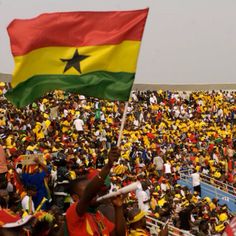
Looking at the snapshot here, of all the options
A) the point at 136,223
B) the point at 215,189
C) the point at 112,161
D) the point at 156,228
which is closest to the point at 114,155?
the point at 112,161

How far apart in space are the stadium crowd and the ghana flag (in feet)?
2.41

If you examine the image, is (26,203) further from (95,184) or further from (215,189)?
(215,189)

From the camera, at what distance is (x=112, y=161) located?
139 inches

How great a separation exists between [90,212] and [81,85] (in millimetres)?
1107

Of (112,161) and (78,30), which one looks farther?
(78,30)

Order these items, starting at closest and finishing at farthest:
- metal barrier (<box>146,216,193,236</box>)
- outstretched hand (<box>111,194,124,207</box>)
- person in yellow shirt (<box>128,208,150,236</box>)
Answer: outstretched hand (<box>111,194,124,207</box>), person in yellow shirt (<box>128,208,150,236</box>), metal barrier (<box>146,216,193,236</box>)

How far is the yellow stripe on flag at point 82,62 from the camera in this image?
176 inches

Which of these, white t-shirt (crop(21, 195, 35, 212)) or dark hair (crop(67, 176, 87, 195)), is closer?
dark hair (crop(67, 176, 87, 195))

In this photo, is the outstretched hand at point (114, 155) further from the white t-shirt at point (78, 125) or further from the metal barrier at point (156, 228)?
the white t-shirt at point (78, 125)

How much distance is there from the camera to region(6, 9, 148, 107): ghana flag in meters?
4.47

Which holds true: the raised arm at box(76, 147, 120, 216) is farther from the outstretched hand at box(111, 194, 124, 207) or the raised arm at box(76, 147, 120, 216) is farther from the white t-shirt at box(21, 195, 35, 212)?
the white t-shirt at box(21, 195, 35, 212)

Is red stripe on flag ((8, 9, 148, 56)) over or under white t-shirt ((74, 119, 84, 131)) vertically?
over

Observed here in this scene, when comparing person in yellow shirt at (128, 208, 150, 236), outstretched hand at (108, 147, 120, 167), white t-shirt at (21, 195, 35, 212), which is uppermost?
outstretched hand at (108, 147, 120, 167)

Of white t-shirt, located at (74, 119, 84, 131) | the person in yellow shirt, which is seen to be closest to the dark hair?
the person in yellow shirt
